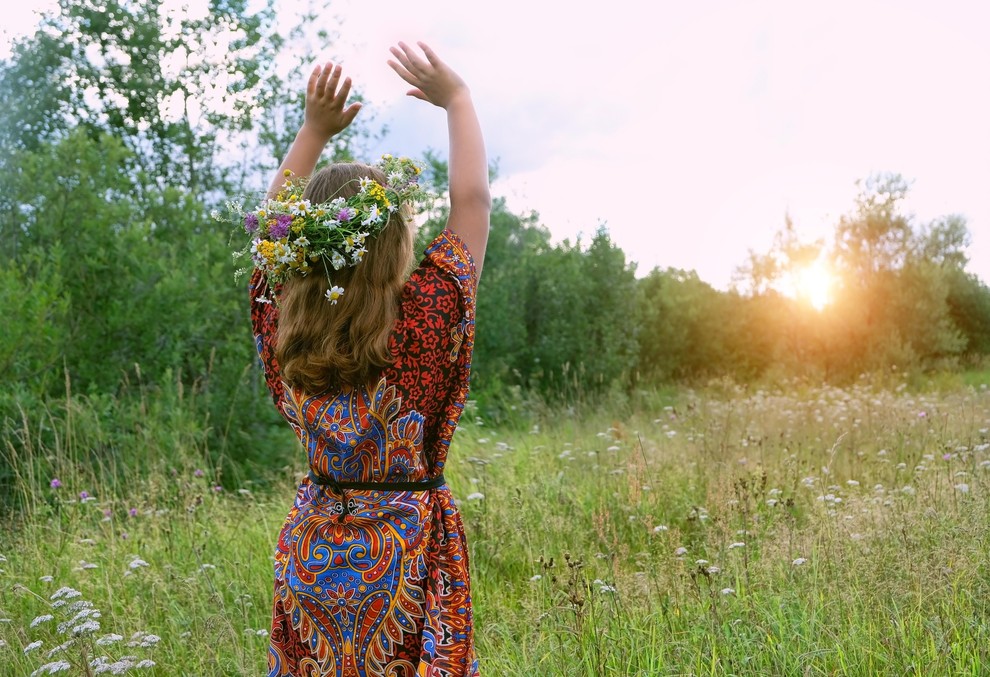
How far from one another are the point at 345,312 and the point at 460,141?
54 cm

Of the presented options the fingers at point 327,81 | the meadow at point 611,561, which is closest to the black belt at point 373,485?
the meadow at point 611,561

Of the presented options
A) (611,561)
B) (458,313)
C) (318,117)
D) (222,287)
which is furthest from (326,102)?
(222,287)

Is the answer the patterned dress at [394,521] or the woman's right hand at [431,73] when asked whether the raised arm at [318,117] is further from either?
the patterned dress at [394,521]

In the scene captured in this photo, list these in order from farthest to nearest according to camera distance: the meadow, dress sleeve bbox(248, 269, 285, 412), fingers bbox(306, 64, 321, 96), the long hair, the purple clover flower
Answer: the meadow, fingers bbox(306, 64, 321, 96), dress sleeve bbox(248, 269, 285, 412), the purple clover flower, the long hair

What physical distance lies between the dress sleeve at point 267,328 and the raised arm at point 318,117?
1.01 ft

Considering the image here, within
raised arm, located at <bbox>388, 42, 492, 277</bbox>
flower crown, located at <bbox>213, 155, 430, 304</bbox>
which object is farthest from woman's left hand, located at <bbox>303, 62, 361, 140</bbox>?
flower crown, located at <bbox>213, 155, 430, 304</bbox>

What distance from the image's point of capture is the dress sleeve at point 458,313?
2.02 meters

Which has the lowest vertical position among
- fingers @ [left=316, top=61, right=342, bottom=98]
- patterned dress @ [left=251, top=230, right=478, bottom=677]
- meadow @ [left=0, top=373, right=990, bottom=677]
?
meadow @ [left=0, top=373, right=990, bottom=677]

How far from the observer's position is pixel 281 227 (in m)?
2.03

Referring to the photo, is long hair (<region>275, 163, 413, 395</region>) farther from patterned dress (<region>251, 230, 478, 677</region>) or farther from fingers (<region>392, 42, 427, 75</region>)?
fingers (<region>392, 42, 427, 75</region>)

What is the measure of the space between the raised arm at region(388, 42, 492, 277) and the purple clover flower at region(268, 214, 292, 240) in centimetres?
39

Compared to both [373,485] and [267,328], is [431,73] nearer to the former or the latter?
[267,328]

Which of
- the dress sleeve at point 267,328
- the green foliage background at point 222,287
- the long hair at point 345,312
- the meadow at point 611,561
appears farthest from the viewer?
the green foliage background at point 222,287

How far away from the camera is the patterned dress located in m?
1.97
